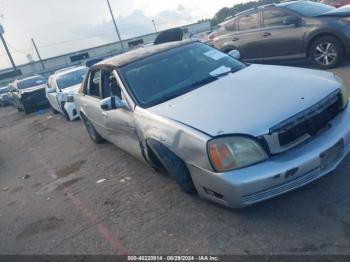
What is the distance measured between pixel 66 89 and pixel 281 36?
6.56 metres

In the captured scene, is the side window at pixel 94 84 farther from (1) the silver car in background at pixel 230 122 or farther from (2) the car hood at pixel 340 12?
(2) the car hood at pixel 340 12

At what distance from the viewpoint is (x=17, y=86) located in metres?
17.0

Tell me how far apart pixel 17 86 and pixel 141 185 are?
14.5 m

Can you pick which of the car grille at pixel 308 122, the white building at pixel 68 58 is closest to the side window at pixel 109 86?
the car grille at pixel 308 122

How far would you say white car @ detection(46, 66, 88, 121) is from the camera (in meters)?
10.6


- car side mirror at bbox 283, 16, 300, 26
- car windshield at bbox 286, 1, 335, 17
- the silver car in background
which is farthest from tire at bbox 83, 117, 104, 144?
car windshield at bbox 286, 1, 335, 17

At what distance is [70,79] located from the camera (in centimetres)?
1156

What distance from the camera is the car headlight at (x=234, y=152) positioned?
9.80ft

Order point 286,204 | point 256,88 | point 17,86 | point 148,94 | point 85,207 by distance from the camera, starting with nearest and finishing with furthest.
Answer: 1. point 286,204
2. point 256,88
3. point 148,94
4. point 85,207
5. point 17,86

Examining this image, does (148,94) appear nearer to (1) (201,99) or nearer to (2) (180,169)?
(1) (201,99)

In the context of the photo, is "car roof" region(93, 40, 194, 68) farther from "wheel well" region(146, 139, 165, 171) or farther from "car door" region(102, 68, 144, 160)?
"wheel well" region(146, 139, 165, 171)

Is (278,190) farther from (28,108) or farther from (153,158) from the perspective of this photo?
(28,108)

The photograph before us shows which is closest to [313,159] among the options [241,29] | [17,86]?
[241,29]

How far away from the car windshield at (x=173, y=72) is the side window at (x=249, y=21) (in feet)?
15.2
